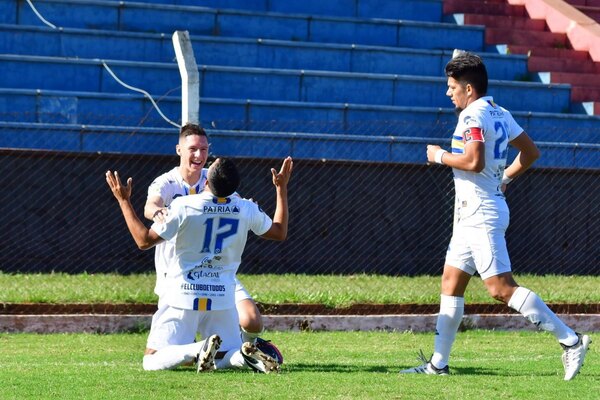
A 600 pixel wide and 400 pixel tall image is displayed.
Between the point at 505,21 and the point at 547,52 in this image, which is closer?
the point at 547,52

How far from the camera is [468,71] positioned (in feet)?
28.0

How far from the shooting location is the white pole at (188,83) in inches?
487

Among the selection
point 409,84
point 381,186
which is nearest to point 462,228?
point 381,186

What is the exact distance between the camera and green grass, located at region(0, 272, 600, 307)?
12.4m

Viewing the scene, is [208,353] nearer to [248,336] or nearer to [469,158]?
[248,336]

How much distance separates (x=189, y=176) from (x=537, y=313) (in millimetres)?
2675

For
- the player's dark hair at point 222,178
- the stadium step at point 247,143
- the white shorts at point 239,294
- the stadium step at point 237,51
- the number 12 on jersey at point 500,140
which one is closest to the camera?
the player's dark hair at point 222,178

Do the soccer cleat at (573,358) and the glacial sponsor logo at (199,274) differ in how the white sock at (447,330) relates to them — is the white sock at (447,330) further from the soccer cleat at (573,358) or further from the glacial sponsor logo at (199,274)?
the glacial sponsor logo at (199,274)

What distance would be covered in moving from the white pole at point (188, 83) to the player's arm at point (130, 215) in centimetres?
410

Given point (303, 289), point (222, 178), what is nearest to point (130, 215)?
point (222, 178)

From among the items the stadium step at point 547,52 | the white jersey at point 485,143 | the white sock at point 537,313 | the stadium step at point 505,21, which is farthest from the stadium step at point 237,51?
the white sock at point 537,313

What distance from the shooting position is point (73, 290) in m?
12.7

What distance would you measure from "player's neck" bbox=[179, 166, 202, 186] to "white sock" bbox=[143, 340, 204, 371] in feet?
4.40

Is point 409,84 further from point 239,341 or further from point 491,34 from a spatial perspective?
point 239,341
